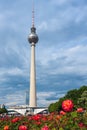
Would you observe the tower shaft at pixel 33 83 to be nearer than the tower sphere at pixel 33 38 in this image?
Yes

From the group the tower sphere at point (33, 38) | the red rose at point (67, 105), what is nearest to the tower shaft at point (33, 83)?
the tower sphere at point (33, 38)

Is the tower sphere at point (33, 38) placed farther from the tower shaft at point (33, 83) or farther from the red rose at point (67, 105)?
the red rose at point (67, 105)

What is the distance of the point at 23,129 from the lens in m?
8.03

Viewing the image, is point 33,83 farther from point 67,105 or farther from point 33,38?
point 67,105

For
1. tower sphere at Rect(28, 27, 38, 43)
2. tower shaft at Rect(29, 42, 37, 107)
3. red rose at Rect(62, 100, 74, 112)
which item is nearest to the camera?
red rose at Rect(62, 100, 74, 112)

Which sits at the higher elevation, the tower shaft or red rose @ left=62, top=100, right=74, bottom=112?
the tower shaft

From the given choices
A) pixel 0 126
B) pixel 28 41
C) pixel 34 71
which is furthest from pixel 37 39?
pixel 0 126

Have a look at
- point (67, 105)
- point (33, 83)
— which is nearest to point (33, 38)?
point (33, 83)

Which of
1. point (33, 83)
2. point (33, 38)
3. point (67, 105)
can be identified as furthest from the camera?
point (33, 38)

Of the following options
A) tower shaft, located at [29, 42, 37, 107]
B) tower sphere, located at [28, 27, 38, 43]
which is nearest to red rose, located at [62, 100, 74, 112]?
tower shaft, located at [29, 42, 37, 107]

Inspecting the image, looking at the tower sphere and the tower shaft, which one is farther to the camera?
the tower sphere

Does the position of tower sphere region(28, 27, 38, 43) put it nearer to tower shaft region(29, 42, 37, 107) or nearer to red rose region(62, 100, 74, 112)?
tower shaft region(29, 42, 37, 107)

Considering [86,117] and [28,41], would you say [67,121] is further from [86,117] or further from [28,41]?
[28,41]

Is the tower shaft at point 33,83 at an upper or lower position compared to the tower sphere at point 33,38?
lower
